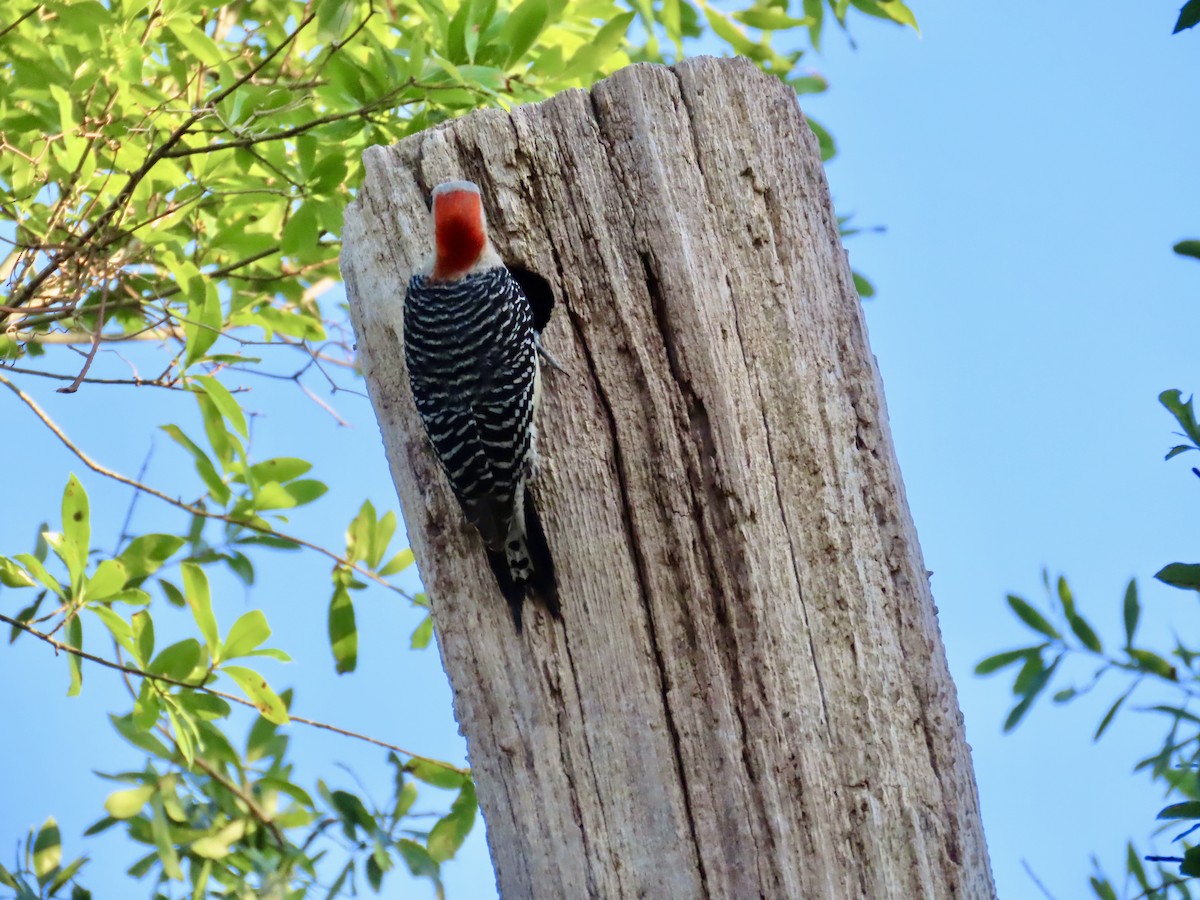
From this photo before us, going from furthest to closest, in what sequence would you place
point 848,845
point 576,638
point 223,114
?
point 223,114
point 576,638
point 848,845

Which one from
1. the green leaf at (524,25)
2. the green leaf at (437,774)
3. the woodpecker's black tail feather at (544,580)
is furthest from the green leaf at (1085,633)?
the green leaf at (524,25)

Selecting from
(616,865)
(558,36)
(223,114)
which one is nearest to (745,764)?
(616,865)

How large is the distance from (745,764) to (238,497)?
2053 mm

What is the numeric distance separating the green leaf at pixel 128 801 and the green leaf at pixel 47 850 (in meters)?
0.28

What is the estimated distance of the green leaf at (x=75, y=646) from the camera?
3.18m

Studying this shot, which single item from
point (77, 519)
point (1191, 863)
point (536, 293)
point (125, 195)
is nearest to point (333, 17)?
point (125, 195)

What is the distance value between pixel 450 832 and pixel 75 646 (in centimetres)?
137

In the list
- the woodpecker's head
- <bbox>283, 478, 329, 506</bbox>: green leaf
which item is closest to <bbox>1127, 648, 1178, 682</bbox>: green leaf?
the woodpecker's head

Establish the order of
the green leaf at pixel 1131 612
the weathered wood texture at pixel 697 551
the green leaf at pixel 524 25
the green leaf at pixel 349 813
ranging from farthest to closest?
the green leaf at pixel 349 813 → the green leaf at pixel 524 25 → the green leaf at pixel 1131 612 → the weathered wood texture at pixel 697 551

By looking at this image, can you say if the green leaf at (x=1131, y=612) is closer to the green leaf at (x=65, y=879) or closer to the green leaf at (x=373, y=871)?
the green leaf at (x=373, y=871)

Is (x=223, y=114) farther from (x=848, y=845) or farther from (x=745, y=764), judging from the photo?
(x=848, y=845)

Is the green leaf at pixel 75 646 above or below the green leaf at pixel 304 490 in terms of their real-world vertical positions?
below

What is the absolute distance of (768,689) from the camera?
254 cm

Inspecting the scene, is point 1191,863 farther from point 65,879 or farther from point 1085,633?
point 65,879
